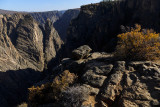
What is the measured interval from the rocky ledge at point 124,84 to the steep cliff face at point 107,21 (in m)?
22.0

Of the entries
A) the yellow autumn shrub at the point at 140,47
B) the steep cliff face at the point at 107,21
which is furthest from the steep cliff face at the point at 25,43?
the yellow autumn shrub at the point at 140,47

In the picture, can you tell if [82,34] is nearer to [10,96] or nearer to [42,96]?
[10,96]

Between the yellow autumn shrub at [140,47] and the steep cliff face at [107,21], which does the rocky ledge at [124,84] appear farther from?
the steep cliff face at [107,21]

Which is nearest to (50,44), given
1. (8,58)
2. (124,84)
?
(8,58)

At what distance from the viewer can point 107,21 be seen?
147 feet

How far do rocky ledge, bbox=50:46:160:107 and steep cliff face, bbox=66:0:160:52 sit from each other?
2204 centimetres

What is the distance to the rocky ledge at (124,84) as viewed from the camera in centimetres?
486

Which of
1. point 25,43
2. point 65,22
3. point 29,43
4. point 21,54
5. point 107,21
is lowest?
point 21,54

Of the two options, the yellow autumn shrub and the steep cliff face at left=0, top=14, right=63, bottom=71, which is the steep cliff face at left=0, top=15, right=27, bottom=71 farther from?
the yellow autumn shrub

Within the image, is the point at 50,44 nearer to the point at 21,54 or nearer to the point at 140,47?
the point at 21,54

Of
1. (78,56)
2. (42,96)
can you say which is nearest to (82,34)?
(78,56)

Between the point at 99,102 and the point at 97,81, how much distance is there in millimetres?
1218

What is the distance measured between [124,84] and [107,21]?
42.1 meters

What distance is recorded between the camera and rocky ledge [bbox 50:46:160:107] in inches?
191
